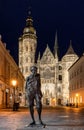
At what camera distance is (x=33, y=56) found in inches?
5797

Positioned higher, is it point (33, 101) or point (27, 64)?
point (27, 64)

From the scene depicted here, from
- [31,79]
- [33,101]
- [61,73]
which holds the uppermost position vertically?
[61,73]

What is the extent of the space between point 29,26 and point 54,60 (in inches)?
969

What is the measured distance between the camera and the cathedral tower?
14412 cm

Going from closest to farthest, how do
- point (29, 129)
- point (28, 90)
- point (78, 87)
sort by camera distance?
point (29, 129)
point (28, 90)
point (78, 87)

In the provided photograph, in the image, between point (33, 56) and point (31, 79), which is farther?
point (33, 56)

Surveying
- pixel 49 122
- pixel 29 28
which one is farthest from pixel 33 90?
pixel 29 28

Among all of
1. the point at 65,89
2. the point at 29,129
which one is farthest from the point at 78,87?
the point at 29,129

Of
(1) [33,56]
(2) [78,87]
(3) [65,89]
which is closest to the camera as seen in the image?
(2) [78,87]

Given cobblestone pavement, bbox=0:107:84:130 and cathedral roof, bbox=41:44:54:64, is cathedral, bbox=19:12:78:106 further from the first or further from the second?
cobblestone pavement, bbox=0:107:84:130

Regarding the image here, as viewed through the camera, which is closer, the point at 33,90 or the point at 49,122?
the point at 33,90

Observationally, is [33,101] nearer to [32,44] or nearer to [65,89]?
[65,89]

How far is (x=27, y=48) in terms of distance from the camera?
14812 cm

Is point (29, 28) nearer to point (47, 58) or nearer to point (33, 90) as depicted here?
point (47, 58)
